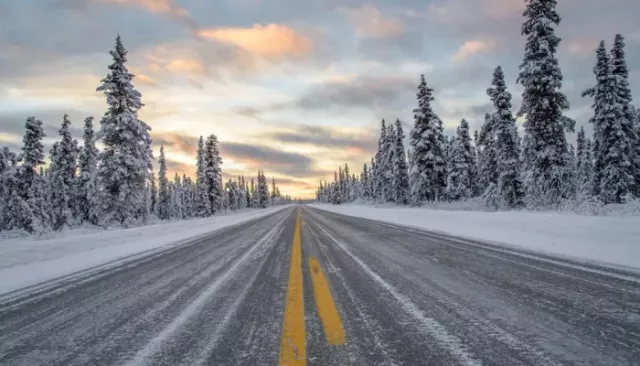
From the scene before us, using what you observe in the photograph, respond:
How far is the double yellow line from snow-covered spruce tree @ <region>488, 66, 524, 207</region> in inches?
1185

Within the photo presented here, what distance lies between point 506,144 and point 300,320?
32975 millimetres

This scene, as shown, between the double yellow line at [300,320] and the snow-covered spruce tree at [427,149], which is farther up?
the snow-covered spruce tree at [427,149]

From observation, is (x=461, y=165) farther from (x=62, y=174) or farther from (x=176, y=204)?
(x=176, y=204)

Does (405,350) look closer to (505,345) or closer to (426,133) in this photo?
(505,345)

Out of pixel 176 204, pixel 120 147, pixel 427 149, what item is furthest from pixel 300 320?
pixel 176 204

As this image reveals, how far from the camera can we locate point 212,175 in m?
55.6

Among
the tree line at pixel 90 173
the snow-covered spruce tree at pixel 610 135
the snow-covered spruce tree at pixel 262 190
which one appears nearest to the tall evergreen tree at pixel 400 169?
the snow-covered spruce tree at pixel 610 135

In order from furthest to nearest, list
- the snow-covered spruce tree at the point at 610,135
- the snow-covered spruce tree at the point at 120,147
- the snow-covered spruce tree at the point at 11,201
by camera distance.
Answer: the snow-covered spruce tree at the point at 11,201 < the snow-covered spruce tree at the point at 610,135 < the snow-covered spruce tree at the point at 120,147

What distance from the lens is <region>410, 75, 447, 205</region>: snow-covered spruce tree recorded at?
36.8 meters

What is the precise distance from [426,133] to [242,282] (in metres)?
34.5

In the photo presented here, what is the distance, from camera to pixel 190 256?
7.69 meters

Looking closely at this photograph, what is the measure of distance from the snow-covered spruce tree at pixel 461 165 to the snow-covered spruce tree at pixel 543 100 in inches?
933

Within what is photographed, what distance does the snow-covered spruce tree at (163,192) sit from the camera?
2793 inches

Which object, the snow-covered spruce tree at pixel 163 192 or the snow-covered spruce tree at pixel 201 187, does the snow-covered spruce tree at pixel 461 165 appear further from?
the snow-covered spruce tree at pixel 163 192
